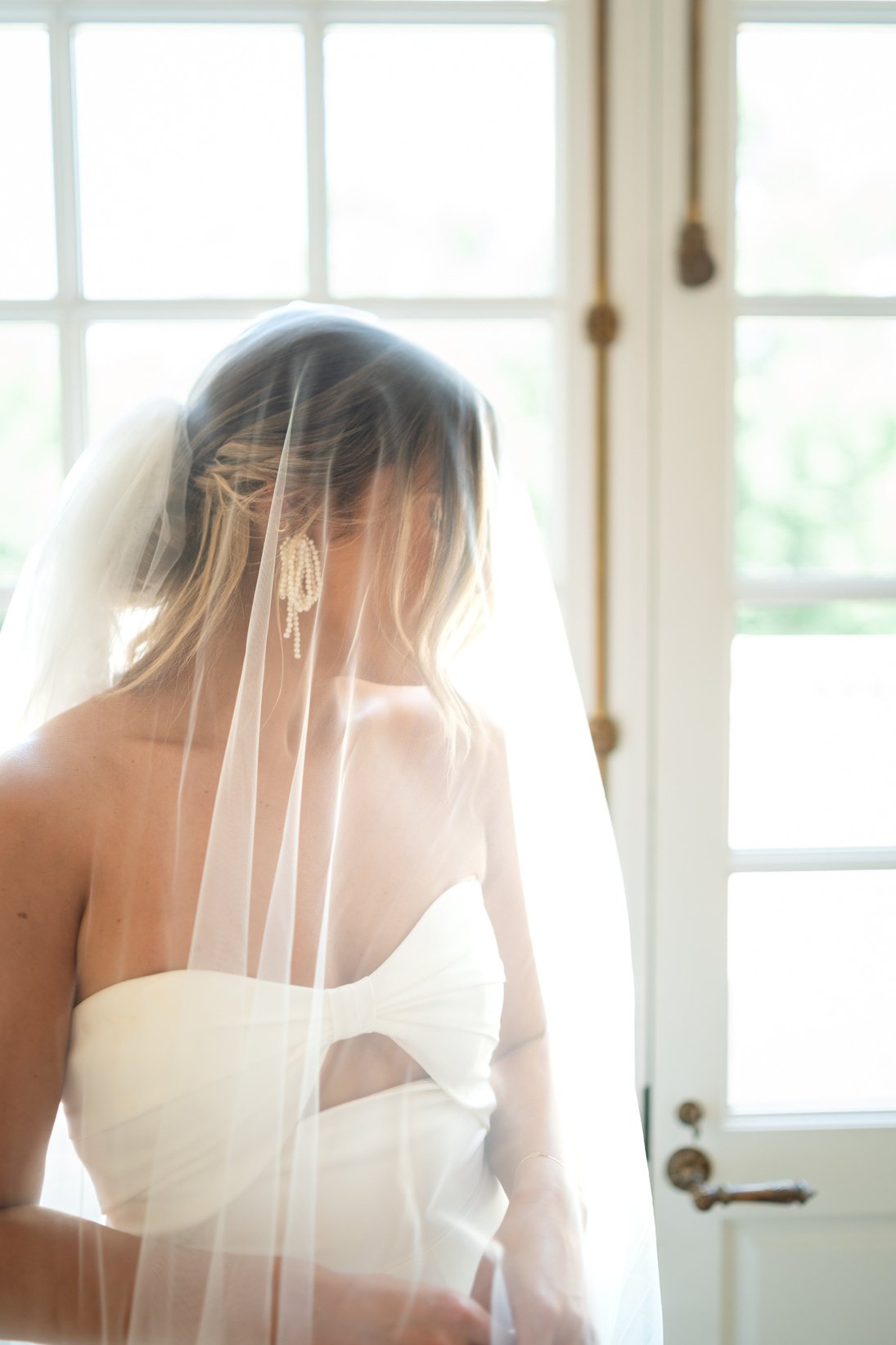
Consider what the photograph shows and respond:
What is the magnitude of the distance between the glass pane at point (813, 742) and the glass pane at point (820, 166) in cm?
43

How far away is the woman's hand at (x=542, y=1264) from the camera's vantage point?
2.49 feet

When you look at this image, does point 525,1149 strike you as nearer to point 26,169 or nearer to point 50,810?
point 50,810

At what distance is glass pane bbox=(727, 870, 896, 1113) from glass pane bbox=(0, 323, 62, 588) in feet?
3.25

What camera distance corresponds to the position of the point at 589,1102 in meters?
0.91

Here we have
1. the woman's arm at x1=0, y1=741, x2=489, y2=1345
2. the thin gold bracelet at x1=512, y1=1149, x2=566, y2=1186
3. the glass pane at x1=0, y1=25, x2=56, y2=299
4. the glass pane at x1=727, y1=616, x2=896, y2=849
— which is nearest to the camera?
the woman's arm at x1=0, y1=741, x2=489, y2=1345

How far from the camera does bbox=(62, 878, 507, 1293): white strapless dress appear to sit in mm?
727

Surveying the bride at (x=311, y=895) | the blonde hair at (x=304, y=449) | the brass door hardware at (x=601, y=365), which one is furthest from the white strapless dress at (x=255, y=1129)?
the brass door hardware at (x=601, y=365)

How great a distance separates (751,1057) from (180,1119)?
84cm

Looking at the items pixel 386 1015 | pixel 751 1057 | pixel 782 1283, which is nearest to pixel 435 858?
pixel 386 1015

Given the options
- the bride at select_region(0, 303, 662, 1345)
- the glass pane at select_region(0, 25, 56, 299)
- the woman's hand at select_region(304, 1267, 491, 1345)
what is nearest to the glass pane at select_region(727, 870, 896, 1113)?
the bride at select_region(0, 303, 662, 1345)

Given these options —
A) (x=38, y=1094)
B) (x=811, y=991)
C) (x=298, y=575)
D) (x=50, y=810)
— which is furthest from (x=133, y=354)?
(x=811, y=991)

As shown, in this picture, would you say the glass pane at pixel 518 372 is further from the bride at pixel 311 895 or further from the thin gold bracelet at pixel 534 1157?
the thin gold bracelet at pixel 534 1157

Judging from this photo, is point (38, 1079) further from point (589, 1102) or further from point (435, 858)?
point (589, 1102)

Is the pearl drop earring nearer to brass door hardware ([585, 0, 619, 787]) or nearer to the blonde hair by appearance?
the blonde hair
